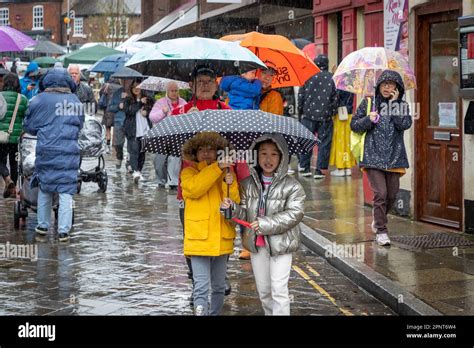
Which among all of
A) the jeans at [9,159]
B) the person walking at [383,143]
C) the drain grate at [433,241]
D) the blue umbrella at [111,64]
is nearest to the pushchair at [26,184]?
the jeans at [9,159]

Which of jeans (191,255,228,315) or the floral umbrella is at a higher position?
the floral umbrella

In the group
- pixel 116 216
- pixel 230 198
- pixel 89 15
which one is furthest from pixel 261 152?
pixel 89 15

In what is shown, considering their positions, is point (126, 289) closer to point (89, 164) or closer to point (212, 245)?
point (212, 245)

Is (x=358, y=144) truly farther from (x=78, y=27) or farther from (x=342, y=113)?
(x=78, y=27)

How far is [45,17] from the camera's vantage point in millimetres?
83438

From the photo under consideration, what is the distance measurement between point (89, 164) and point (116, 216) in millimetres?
2107

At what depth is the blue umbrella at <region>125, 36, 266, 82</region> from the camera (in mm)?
7816

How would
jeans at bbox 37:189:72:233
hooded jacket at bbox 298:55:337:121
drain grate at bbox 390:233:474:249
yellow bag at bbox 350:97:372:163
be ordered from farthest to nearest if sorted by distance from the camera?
hooded jacket at bbox 298:55:337:121 → jeans at bbox 37:189:72:233 → yellow bag at bbox 350:97:372:163 → drain grate at bbox 390:233:474:249

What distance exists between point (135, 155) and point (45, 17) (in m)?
69.4

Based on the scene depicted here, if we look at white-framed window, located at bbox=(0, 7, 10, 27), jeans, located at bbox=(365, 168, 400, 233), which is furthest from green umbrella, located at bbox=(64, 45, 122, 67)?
white-framed window, located at bbox=(0, 7, 10, 27)

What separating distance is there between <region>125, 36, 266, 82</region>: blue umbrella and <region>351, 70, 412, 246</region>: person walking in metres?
2.21

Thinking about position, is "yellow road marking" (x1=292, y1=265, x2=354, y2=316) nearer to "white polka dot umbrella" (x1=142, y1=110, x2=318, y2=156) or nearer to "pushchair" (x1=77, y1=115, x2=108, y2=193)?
"white polka dot umbrella" (x1=142, y1=110, x2=318, y2=156)

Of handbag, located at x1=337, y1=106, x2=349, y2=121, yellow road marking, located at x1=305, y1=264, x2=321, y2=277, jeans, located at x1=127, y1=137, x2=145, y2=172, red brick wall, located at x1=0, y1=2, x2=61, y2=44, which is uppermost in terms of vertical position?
red brick wall, located at x1=0, y1=2, x2=61, y2=44

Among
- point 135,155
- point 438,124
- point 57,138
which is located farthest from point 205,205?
point 135,155
